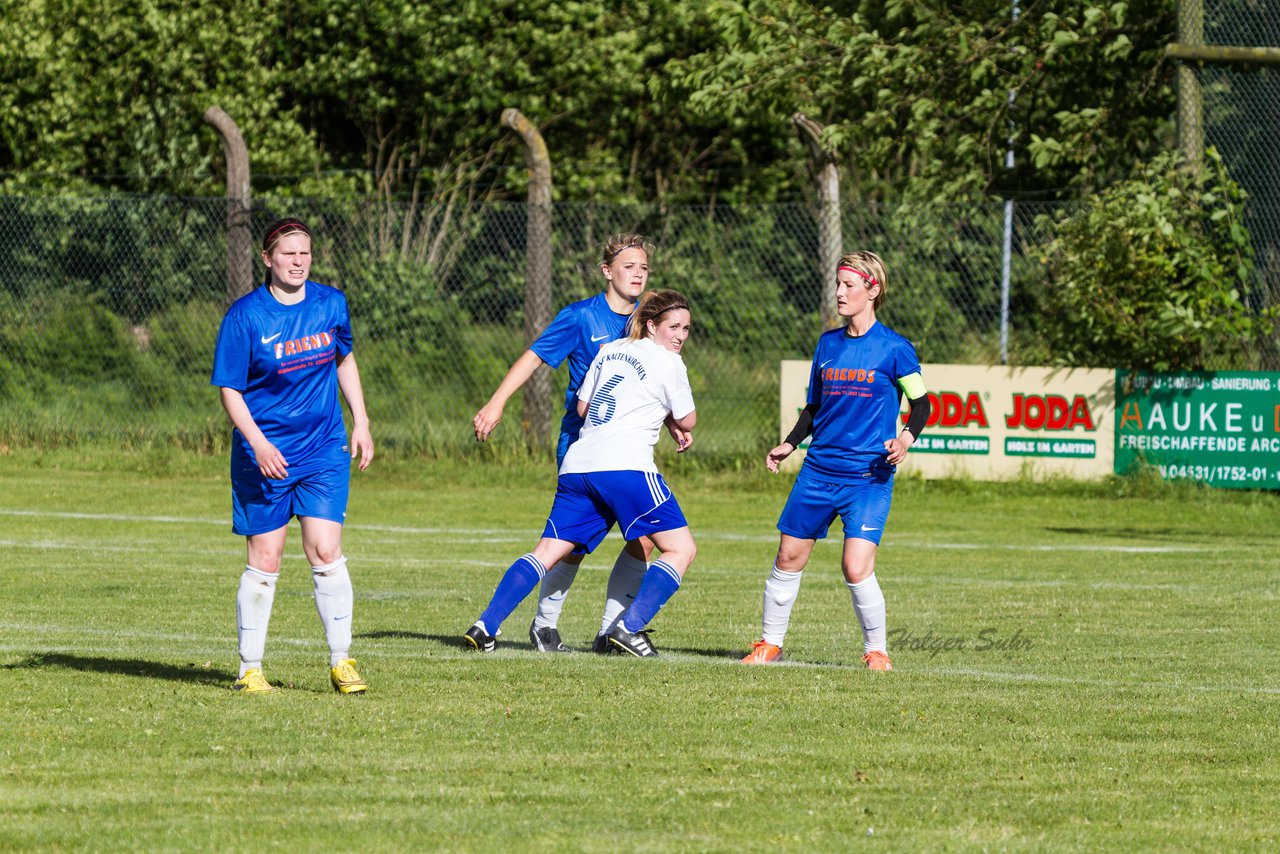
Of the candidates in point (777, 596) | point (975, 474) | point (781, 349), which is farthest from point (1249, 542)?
point (777, 596)

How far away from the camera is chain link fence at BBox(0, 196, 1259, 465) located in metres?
17.4

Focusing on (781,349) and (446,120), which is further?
(446,120)

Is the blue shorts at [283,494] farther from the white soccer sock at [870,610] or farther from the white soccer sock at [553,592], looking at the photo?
the white soccer sock at [870,610]

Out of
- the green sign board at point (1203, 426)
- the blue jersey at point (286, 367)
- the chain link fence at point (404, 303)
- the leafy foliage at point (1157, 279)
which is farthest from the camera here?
the chain link fence at point (404, 303)

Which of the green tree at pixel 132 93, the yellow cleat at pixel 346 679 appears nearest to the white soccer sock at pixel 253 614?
the yellow cleat at pixel 346 679

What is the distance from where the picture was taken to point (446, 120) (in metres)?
32.0

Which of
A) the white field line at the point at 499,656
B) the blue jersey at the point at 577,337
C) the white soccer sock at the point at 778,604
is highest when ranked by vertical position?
the blue jersey at the point at 577,337

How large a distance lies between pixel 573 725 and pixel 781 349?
11397 millimetres

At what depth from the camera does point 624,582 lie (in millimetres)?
8352

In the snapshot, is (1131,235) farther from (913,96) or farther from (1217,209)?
(913,96)

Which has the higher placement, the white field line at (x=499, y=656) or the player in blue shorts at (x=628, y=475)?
the player in blue shorts at (x=628, y=475)

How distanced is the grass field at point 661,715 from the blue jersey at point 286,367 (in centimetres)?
95

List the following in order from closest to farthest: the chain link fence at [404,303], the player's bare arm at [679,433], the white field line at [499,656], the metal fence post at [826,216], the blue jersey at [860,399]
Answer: the white field line at [499,656] < the blue jersey at [860,399] < the player's bare arm at [679,433] < the metal fence post at [826,216] < the chain link fence at [404,303]

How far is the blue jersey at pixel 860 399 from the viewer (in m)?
7.94
